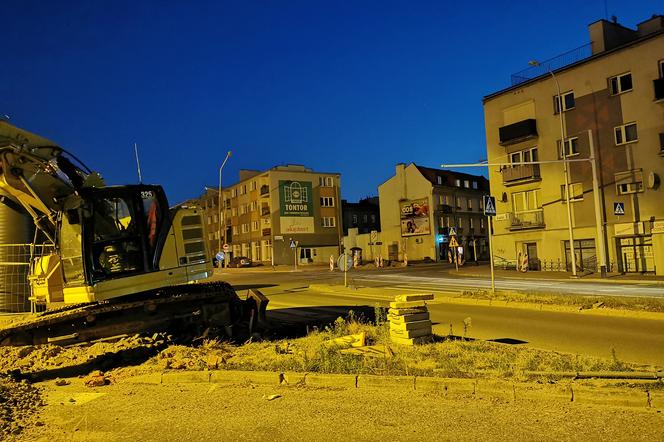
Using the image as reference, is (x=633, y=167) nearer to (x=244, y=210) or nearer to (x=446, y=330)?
(x=446, y=330)

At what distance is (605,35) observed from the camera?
33375mm

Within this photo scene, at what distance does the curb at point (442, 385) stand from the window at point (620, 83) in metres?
30.6

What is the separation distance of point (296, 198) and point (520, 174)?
129 ft

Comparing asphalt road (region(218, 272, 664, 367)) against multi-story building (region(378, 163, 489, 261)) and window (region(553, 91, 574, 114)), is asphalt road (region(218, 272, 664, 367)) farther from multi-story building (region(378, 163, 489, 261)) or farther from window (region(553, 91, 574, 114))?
multi-story building (region(378, 163, 489, 261))

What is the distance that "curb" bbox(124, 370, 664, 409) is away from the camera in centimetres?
568

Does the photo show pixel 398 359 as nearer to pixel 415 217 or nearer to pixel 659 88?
pixel 659 88

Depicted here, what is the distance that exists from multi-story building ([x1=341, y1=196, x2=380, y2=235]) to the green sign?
8956mm

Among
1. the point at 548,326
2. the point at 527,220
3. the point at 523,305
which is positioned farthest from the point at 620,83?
the point at 548,326

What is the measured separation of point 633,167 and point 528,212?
7.95 m

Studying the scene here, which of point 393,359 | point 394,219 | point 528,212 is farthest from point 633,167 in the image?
point 394,219

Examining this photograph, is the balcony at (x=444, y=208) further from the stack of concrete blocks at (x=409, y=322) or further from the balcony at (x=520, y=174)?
the stack of concrete blocks at (x=409, y=322)

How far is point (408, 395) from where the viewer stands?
246 inches

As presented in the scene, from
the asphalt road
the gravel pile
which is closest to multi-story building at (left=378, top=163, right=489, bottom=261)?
the asphalt road

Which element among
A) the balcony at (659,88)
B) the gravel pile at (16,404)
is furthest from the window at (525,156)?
the gravel pile at (16,404)
